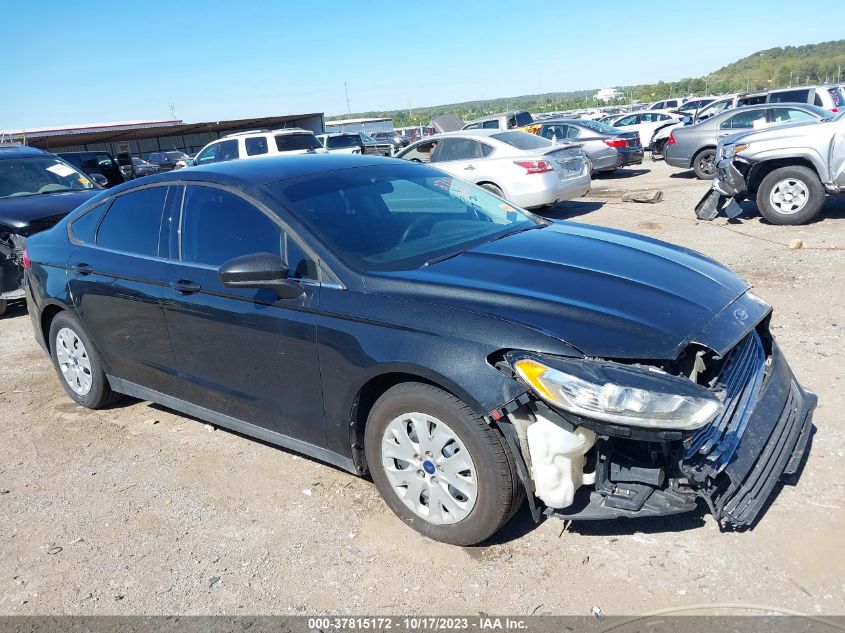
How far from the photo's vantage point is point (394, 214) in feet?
13.0

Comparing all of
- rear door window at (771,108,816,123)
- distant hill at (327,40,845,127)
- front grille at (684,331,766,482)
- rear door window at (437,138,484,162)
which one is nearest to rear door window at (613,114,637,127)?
rear door window at (771,108,816,123)

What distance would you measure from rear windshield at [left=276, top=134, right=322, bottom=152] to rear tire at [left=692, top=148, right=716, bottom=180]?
9275 millimetres

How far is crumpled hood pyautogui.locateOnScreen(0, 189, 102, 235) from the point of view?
7.64 m

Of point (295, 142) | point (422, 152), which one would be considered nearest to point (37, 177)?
point (422, 152)

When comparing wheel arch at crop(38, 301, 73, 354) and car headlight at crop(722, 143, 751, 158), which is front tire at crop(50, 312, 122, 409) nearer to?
wheel arch at crop(38, 301, 73, 354)

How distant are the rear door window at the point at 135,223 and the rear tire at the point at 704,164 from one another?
13.8 m

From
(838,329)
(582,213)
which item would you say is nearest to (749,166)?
(582,213)

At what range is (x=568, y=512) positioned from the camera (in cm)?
289

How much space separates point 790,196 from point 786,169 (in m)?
0.37

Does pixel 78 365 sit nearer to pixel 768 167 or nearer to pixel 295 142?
pixel 768 167

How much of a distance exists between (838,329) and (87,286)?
552 cm

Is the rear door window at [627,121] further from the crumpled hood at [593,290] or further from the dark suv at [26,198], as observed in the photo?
the crumpled hood at [593,290]

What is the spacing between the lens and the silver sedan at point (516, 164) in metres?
11.1

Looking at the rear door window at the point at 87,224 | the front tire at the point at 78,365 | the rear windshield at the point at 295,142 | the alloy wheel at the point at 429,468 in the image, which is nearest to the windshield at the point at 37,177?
the front tire at the point at 78,365
